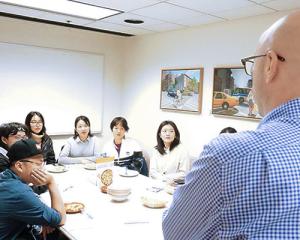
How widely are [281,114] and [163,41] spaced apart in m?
3.84

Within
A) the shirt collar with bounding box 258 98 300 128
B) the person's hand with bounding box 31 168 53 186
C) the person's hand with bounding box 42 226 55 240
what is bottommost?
the person's hand with bounding box 42 226 55 240

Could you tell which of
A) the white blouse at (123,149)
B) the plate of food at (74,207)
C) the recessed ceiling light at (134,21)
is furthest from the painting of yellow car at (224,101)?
the plate of food at (74,207)

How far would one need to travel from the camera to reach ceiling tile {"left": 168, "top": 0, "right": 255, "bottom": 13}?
2.76 m

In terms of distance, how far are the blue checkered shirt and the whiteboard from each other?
3.87 m

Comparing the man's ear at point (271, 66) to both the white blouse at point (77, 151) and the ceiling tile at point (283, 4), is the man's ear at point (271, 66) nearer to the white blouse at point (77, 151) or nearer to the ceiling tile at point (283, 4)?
the ceiling tile at point (283, 4)

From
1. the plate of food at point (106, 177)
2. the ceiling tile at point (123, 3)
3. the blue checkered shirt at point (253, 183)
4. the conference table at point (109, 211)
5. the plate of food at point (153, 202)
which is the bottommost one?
the conference table at point (109, 211)

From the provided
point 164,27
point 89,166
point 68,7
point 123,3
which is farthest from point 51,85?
point 123,3

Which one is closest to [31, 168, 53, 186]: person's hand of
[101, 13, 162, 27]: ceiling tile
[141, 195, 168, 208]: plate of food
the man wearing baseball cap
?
the man wearing baseball cap

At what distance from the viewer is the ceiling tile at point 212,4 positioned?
2.76m

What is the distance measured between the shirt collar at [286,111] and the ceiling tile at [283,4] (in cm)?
239

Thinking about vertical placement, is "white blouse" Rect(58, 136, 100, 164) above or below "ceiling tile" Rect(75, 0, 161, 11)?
below

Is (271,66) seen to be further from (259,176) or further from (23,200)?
(23,200)

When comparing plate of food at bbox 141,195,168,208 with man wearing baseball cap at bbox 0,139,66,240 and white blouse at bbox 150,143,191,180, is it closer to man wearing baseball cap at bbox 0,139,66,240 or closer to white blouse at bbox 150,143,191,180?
man wearing baseball cap at bbox 0,139,66,240

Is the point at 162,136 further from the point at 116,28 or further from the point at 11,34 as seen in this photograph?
the point at 11,34
